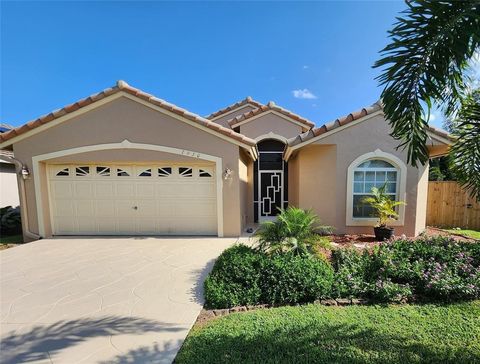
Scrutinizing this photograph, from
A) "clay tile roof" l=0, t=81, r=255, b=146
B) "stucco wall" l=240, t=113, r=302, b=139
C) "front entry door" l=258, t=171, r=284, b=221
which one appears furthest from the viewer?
"stucco wall" l=240, t=113, r=302, b=139

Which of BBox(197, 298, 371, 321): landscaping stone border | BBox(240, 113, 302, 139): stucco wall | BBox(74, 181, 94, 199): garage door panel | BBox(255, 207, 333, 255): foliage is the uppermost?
BBox(240, 113, 302, 139): stucco wall

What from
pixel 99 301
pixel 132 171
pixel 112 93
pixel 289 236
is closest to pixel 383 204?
pixel 289 236

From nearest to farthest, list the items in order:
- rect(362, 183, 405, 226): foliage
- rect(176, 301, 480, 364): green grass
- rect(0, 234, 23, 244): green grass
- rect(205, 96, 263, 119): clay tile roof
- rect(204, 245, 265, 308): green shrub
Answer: rect(176, 301, 480, 364): green grass, rect(204, 245, 265, 308): green shrub, rect(362, 183, 405, 226): foliage, rect(0, 234, 23, 244): green grass, rect(205, 96, 263, 119): clay tile roof

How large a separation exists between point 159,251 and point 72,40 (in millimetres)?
8771

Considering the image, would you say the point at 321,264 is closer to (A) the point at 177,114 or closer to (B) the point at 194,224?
(B) the point at 194,224

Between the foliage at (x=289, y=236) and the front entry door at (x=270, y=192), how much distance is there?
259 inches

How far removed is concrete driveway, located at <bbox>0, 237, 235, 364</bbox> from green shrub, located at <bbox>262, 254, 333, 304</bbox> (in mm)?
1450

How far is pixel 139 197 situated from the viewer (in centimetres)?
895

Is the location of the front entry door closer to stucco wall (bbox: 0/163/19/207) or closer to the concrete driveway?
the concrete driveway

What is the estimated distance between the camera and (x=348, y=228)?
903cm

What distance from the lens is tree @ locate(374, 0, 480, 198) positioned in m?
2.72

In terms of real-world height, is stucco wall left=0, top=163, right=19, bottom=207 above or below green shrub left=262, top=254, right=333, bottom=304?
above

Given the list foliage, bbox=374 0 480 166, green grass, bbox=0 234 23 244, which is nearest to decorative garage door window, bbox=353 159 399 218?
foliage, bbox=374 0 480 166

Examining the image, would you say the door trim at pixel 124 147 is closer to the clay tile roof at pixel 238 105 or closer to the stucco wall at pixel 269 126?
the stucco wall at pixel 269 126
